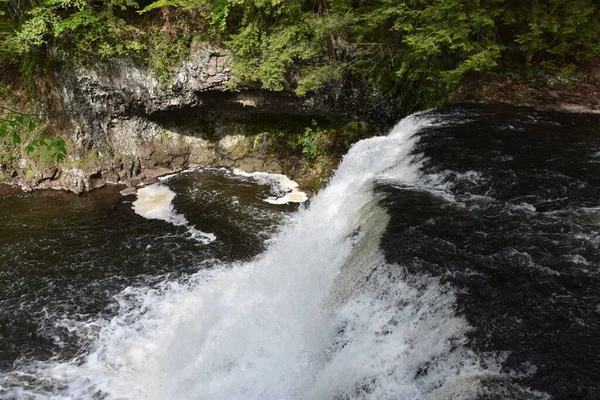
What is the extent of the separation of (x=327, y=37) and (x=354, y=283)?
9097 mm

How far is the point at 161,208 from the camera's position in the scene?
1397 cm

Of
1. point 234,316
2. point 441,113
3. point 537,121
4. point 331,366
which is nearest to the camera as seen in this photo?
point 331,366

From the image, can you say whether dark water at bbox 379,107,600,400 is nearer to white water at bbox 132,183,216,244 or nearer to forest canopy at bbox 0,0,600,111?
forest canopy at bbox 0,0,600,111

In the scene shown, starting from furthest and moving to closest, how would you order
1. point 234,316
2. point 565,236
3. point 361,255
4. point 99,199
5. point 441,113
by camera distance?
point 99,199 → point 441,113 → point 234,316 → point 361,255 → point 565,236

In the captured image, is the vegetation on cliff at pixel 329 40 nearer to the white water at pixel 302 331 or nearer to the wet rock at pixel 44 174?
the wet rock at pixel 44 174

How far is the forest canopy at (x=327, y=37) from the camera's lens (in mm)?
12125

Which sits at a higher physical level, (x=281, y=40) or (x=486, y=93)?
(x=281, y=40)

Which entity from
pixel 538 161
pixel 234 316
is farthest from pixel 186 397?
pixel 538 161

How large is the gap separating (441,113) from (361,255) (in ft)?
22.6

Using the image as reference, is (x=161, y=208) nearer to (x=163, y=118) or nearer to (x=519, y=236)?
(x=163, y=118)

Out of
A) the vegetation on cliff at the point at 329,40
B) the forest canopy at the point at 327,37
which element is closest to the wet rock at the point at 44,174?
the vegetation on cliff at the point at 329,40

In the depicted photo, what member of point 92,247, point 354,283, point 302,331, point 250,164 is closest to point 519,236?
point 354,283

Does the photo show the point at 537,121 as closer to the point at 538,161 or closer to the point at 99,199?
the point at 538,161

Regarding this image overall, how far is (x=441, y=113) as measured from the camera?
1275 centimetres
